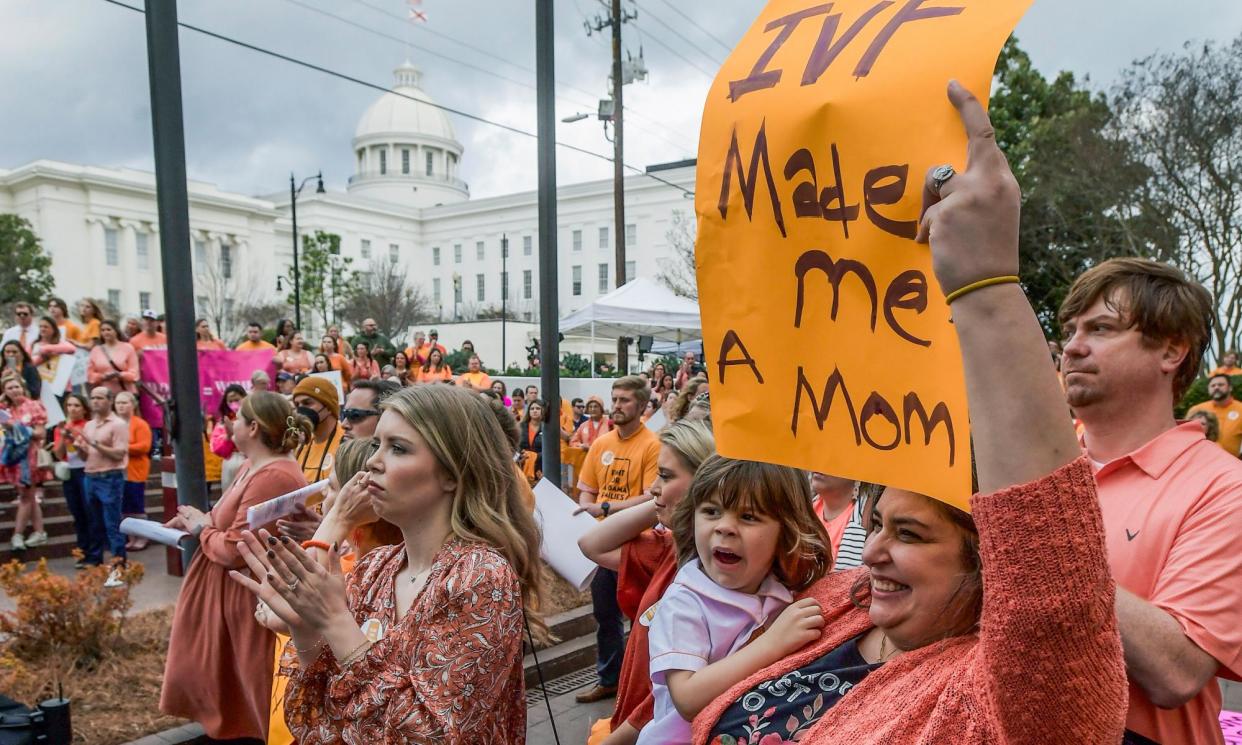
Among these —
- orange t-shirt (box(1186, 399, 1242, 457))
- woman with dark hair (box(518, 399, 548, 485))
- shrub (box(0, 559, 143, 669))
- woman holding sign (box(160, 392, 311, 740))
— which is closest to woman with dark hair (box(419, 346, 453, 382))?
woman with dark hair (box(518, 399, 548, 485))

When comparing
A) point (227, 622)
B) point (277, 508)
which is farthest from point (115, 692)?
point (277, 508)

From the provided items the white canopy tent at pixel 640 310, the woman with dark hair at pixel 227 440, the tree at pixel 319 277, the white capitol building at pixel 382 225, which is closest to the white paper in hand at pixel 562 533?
the woman with dark hair at pixel 227 440

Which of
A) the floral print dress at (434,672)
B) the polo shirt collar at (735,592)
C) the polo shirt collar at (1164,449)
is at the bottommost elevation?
the floral print dress at (434,672)

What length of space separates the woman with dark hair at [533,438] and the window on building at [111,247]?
67613 mm

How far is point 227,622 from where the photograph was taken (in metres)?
3.93

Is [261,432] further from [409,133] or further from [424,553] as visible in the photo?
[409,133]

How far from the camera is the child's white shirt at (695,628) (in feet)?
6.66

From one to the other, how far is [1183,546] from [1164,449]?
0.25 metres

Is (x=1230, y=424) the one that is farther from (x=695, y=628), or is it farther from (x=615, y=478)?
(x=695, y=628)

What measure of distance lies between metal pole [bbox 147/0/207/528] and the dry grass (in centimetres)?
75

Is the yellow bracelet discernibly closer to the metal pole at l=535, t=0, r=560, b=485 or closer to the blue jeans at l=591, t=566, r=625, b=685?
the blue jeans at l=591, t=566, r=625, b=685

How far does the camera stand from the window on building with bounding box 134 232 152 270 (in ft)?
221

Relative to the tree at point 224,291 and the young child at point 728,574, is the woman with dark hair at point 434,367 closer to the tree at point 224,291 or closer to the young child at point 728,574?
the young child at point 728,574

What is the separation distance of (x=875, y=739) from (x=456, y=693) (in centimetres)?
110
